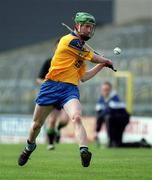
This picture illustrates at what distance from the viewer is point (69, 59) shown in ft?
46.4

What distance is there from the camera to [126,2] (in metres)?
48.2

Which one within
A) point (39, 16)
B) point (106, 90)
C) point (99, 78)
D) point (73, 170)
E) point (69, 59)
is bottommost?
point (39, 16)

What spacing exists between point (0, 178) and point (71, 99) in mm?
2100

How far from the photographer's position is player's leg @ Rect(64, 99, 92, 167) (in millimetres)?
13195

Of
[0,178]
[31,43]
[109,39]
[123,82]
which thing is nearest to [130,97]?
[123,82]

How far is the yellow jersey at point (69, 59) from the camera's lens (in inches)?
552

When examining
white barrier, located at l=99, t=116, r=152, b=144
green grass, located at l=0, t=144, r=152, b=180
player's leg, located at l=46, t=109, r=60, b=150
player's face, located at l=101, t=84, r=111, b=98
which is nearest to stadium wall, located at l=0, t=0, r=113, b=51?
white barrier, located at l=99, t=116, r=152, b=144

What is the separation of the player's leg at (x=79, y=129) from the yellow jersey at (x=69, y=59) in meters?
0.45

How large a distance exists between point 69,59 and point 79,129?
125 cm

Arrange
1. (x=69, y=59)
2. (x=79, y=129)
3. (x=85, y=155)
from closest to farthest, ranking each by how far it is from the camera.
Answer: (x=85, y=155) < (x=79, y=129) < (x=69, y=59)

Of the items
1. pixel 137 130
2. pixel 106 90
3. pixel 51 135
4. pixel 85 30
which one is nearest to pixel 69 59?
pixel 85 30

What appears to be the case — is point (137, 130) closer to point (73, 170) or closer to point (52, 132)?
point (52, 132)

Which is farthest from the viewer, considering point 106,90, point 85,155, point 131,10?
point 131,10

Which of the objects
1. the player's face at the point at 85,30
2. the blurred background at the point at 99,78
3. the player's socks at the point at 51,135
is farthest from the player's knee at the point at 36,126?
the blurred background at the point at 99,78
